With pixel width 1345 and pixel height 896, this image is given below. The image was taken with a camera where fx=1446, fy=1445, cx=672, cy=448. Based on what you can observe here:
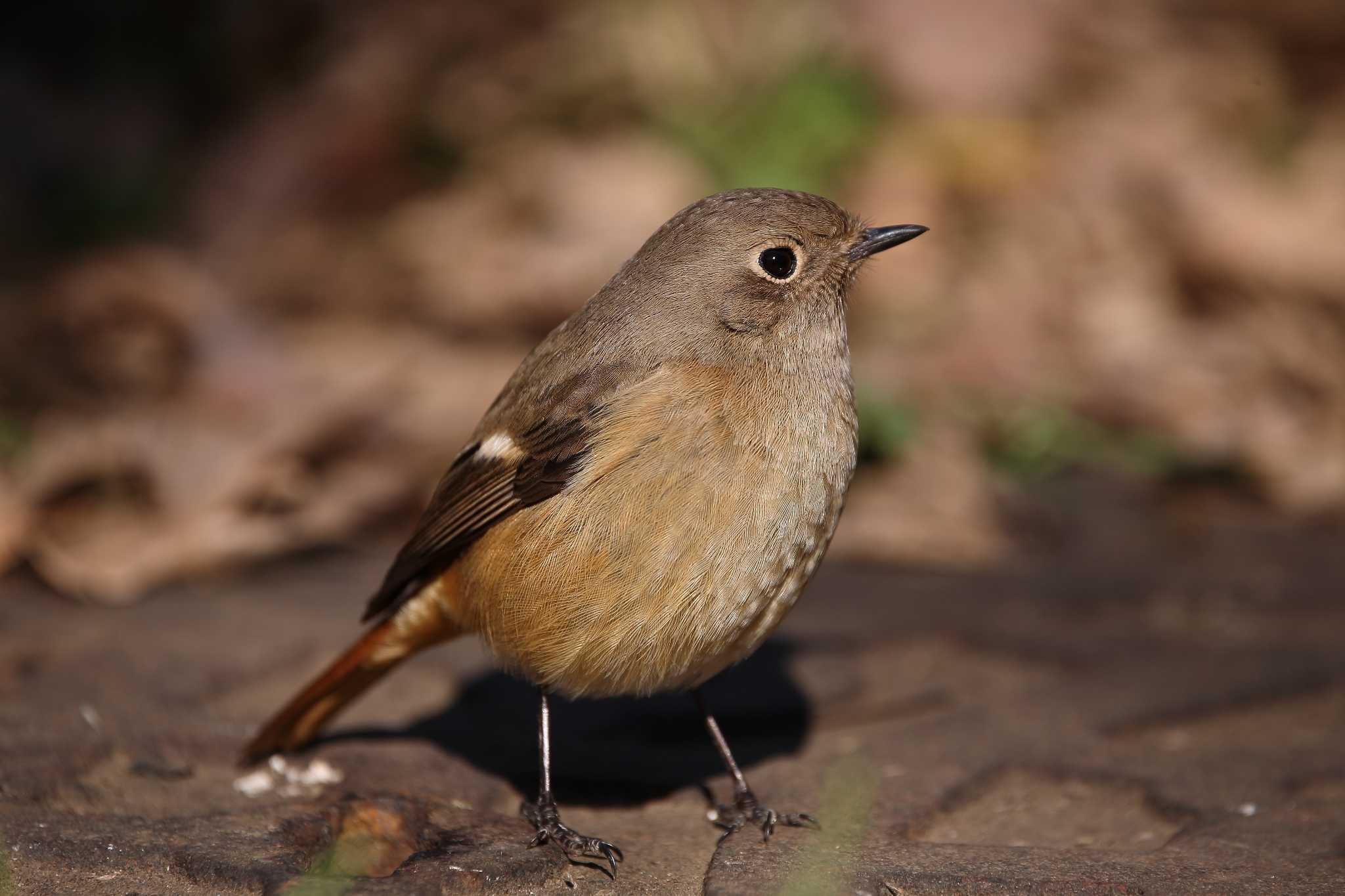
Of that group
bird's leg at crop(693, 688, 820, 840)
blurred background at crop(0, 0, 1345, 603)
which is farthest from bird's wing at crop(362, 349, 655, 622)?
blurred background at crop(0, 0, 1345, 603)

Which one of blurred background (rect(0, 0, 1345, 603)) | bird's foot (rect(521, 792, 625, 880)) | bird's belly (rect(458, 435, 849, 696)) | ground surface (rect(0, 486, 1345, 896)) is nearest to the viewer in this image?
ground surface (rect(0, 486, 1345, 896))

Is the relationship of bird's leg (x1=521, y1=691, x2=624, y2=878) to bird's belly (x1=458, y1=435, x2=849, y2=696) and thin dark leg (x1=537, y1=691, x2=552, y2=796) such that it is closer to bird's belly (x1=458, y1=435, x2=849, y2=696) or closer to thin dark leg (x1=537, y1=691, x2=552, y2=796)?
thin dark leg (x1=537, y1=691, x2=552, y2=796)

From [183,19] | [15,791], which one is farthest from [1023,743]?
[183,19]

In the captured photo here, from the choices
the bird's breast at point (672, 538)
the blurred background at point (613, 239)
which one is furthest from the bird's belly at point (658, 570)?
the blurred background at point (613, 239)

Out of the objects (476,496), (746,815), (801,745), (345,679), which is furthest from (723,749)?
(345,679)

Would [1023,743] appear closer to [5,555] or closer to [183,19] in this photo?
[5,555]

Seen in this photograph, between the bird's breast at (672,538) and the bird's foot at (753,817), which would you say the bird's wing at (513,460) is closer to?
the bird's breast at (672,538)
